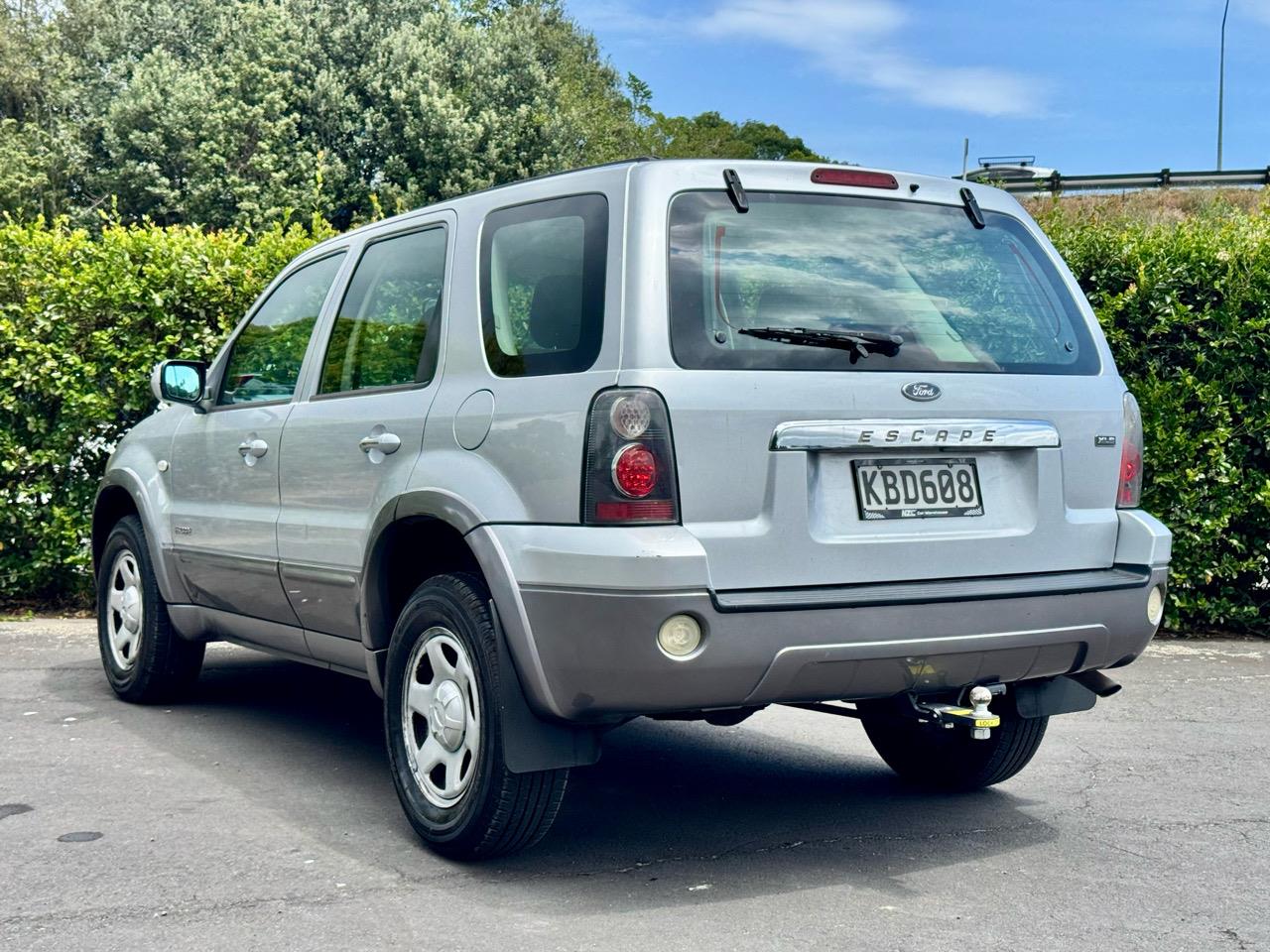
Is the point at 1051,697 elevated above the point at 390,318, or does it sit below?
below

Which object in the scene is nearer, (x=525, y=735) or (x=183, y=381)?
(x=525, y=735)

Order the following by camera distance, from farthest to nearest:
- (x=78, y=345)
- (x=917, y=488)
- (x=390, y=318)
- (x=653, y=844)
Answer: (x=78, y=345), (x=390, y=318), (x=653, y=844), (x=917, y=488)

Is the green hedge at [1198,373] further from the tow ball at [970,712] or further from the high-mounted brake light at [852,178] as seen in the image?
the tow ball at [970,712]

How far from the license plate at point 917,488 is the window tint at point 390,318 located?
1.43m

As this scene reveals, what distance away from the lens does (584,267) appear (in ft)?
13.7

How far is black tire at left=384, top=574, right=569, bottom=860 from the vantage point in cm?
412

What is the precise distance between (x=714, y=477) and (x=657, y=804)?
1700 millimetres

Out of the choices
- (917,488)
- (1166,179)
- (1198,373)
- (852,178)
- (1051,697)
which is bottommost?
(1051,697)

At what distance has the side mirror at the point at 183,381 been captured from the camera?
624 centimetres

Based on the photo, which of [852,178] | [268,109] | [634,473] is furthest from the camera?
[268,109]

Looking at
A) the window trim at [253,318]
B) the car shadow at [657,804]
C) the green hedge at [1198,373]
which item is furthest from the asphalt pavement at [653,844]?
the green hedge at [1198,373]

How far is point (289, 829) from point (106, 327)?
216 inches

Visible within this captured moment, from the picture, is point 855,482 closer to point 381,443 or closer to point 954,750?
point 381,443

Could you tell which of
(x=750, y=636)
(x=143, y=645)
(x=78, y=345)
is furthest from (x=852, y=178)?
(x=78, y=345)
